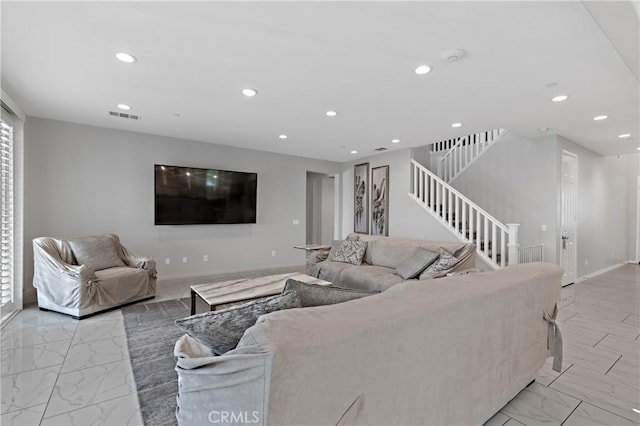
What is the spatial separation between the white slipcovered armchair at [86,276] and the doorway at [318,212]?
17.2ft

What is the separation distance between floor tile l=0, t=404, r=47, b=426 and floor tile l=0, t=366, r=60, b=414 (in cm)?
5

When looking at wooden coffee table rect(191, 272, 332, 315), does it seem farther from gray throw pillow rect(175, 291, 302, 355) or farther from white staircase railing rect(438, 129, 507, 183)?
white staircase railing rect(438, 129, 507, 183)

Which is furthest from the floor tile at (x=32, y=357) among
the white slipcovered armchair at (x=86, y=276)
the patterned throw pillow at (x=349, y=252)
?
the patterned throw pillow at (x=349, y=252)

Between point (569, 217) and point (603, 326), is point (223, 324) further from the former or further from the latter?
point (569, 217)

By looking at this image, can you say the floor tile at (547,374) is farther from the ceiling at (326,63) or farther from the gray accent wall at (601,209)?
the gray accent wall at (601,209)

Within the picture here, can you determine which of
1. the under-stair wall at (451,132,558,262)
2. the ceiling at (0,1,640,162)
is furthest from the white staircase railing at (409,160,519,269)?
the ceiling at (0,1,640,162)

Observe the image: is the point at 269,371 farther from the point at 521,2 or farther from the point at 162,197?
the point at 162,197

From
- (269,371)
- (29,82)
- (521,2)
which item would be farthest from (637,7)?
(29,82)

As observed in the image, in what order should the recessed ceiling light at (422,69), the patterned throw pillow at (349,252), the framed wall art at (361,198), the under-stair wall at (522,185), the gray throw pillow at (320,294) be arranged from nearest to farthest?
the gray throw pillow at (320,294), the recessed ceiling light at (422,69), the patterned throw pillow at (349,252), the under-stair wall at (522,185), the framed wall art at (361,198)

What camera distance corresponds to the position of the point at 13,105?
3.51 meters

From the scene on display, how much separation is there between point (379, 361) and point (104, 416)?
1762 mm

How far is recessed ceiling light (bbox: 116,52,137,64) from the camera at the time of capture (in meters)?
2.49

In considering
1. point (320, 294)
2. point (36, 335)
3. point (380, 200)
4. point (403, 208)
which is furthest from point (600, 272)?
point (36, 335)

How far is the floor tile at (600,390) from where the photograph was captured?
197 cm
